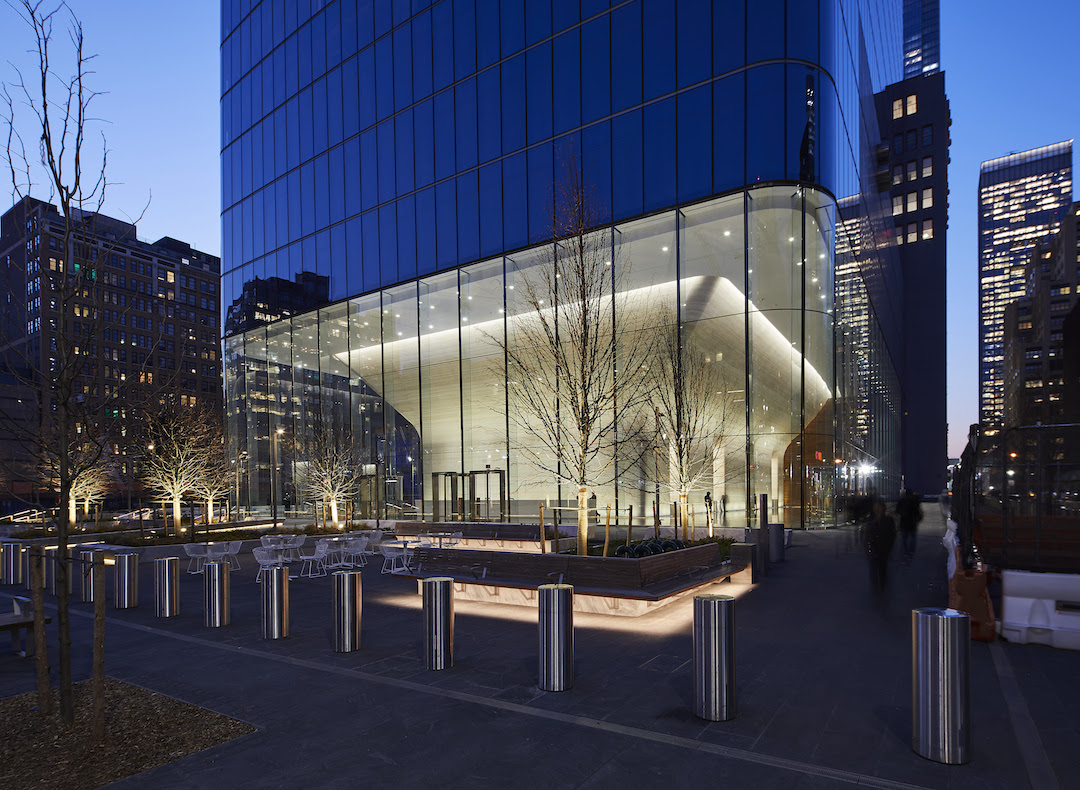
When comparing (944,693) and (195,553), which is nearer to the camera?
(944,693)

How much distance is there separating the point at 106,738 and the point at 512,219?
2466 centimetres

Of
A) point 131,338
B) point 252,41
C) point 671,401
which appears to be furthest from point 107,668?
point 131,338

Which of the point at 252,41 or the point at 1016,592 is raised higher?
the point at 252,41

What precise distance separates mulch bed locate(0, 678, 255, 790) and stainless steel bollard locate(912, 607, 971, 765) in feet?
18.4

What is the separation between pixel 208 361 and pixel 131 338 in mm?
17676

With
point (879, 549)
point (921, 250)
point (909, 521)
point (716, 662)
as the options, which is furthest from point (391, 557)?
point (921, 250)

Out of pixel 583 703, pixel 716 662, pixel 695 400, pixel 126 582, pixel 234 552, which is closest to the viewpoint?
pixel 716 662

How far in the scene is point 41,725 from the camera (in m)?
5.87

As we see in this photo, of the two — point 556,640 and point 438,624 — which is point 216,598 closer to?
point 438,624

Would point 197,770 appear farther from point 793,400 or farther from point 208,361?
point 208,361

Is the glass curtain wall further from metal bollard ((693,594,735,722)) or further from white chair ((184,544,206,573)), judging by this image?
metal bollard ((693,594,735,722))

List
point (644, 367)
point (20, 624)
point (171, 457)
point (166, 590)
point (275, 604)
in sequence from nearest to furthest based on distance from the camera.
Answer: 1. point (20, 624)
2. point (275, 604)
3. point (166, 590)
4. point (171, 457)
5. point (644, 367)

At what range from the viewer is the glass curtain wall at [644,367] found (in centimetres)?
2320

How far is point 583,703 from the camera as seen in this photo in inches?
249
